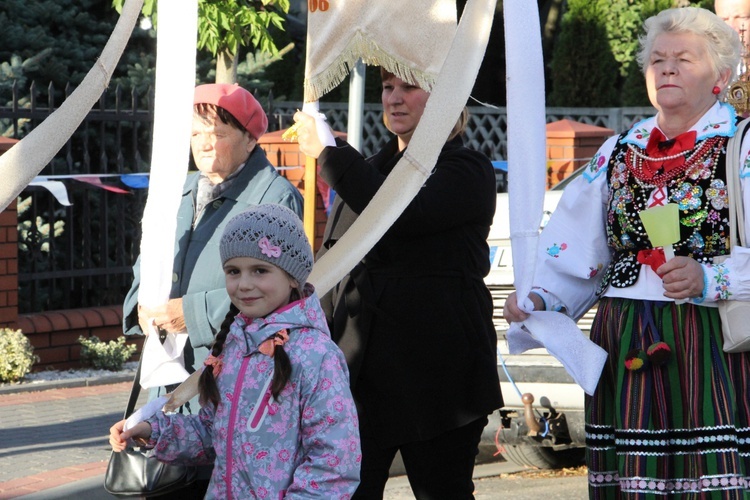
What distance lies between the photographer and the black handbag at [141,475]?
10.9ft

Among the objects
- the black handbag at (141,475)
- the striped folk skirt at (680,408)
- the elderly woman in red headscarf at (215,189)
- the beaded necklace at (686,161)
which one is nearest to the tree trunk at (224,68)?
the elderly woman in red headscarf at (215,189)

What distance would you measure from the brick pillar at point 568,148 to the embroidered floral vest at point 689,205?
8.35 metres

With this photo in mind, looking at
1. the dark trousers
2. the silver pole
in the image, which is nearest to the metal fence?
the silver pole

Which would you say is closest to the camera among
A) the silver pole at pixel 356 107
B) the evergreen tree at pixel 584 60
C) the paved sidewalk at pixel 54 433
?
the silver pole at pixel 356 107

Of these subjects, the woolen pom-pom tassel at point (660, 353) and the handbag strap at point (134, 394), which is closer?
the woolen pom-pom tassel at point (660, 353)

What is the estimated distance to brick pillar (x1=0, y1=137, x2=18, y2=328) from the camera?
9.22 meters

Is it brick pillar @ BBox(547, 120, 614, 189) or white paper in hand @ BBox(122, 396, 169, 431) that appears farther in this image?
brick pillar @ BBox(547, 120, 614, 189)

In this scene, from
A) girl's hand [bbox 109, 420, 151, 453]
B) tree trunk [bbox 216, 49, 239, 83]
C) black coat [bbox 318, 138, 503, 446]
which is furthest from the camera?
tree trunk [bbox 216, 49, 239, 83]

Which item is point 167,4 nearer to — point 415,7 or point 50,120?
point 50,120

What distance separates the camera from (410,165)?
10.3ft

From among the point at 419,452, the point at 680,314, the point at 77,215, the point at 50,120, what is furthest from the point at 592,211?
the point at 77,215

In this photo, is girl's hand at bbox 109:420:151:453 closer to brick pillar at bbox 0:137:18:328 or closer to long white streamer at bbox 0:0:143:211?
long white streamer at bbox 0:0:143:211

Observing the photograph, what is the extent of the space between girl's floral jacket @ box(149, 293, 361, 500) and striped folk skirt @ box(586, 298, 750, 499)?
78 cm

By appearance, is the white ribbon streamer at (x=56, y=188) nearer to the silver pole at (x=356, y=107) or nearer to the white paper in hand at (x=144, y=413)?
the silver pole at (x=356, y=107)
